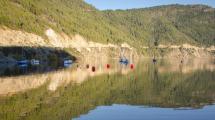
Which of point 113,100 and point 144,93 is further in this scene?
point 144,93

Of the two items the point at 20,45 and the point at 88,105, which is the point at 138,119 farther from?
the point at 20,45

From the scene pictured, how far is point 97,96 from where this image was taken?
65.1 meters

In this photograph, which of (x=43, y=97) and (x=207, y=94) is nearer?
(x=43, y=97)

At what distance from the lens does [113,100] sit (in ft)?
197

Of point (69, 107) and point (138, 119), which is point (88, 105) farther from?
point (138, 119)

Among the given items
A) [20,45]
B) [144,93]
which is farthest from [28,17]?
[144,93]

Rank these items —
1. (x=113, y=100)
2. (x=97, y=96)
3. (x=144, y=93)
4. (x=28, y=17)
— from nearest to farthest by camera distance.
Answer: (x=113, y=100)
(x=97, y=96)
(x=144, y=93)
(x=28, y=17)

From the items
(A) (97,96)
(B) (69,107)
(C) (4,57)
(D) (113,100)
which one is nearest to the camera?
(B) (69,107)

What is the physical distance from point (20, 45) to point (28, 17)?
45814mm

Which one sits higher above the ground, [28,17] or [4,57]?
[28,17]

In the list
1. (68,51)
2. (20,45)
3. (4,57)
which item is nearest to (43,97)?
(4,57)

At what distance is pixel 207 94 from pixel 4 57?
76459 millimetres

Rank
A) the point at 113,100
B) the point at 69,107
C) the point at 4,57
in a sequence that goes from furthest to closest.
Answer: the point at 4,57, the point at 113,100, the point at 69,107

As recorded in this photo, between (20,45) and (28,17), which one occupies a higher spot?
(28,17)
